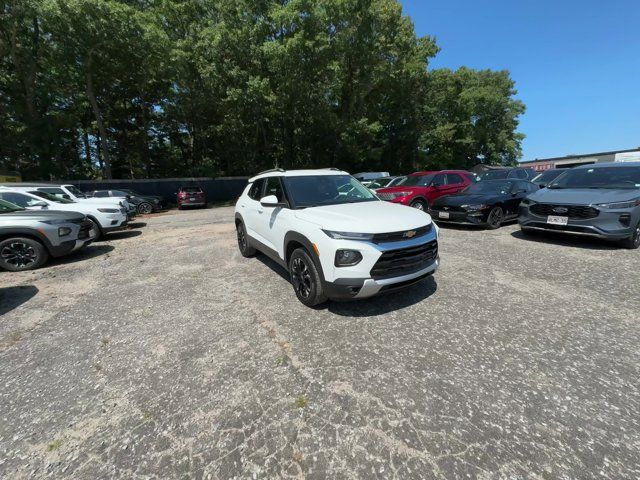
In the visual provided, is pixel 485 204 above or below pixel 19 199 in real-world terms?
below

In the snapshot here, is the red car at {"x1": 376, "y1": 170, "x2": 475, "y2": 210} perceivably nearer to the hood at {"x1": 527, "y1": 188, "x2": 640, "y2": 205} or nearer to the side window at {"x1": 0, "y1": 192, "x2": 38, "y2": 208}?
the hood at {"x1": 527, "y1": 188, "x2": 640, "y2": 205}

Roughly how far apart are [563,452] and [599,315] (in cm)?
229

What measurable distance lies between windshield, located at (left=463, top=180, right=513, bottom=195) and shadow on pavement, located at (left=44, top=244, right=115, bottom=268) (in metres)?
10.1

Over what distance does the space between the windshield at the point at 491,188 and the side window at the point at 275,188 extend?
640 centimetres

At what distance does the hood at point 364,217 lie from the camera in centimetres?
318

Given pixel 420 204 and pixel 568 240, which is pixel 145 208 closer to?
pixel 420 204

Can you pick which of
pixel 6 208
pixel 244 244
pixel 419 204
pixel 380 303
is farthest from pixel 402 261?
pixel 6 208

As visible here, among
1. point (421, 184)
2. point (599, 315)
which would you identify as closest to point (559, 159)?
point (421, 184)

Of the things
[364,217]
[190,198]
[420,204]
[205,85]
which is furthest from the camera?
[205,85]

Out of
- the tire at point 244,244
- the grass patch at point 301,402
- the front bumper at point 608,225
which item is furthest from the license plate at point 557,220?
the grass patch at point 301,402

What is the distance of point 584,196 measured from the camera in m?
5.72

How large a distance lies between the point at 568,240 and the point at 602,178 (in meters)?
1.49

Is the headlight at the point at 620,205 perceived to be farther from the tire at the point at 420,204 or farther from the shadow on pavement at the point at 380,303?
the tire at the point at 420,204

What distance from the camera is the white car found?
793 cm
